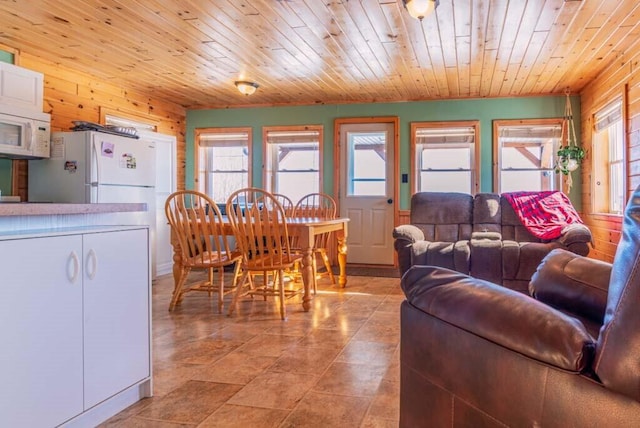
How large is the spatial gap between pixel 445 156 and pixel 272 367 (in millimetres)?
4549

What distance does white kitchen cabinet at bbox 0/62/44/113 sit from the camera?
3.96 m

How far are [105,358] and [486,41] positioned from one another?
12.2 feet

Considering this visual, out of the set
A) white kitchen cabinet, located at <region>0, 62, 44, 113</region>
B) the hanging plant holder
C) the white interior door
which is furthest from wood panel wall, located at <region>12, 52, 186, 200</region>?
the hanging plant holder

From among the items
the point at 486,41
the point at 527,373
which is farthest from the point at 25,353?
the point at 486,41

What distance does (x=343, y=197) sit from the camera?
647cm

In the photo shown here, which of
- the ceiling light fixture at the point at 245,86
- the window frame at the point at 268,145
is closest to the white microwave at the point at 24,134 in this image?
the ceiling light fixture at the point at 245,86

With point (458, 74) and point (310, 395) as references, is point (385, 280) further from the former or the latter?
point (310, 395)

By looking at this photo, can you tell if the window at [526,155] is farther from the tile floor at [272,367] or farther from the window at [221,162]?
the window at [221,162]

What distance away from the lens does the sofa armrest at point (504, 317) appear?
929 mm

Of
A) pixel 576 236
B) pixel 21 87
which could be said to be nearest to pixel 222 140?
pixel 21 87

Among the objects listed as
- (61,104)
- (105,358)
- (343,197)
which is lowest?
(105,358)

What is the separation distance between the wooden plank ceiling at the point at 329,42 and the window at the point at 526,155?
484mm

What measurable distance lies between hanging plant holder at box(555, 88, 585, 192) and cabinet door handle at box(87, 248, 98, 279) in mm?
5205

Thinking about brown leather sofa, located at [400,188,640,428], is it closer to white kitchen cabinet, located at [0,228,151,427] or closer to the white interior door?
white kitchen cabinet, located at [0,228,151,427]
